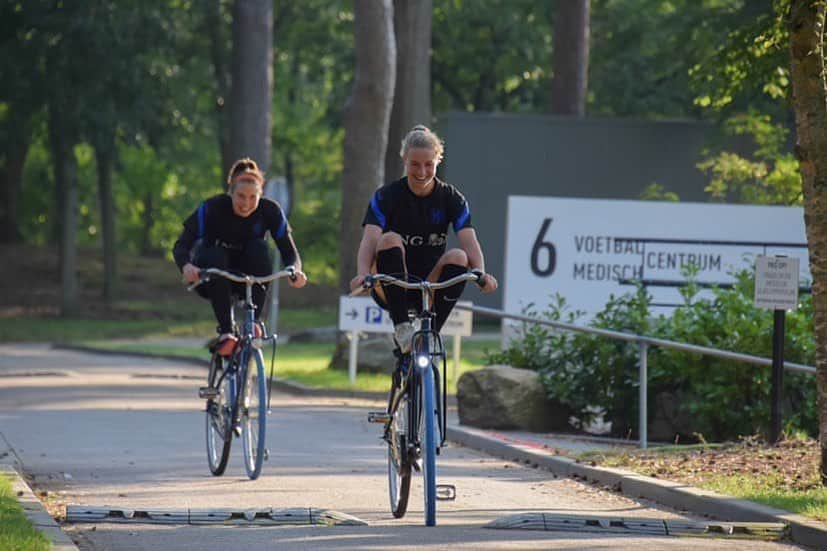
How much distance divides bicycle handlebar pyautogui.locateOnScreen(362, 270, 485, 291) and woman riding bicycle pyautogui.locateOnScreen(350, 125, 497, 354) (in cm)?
8

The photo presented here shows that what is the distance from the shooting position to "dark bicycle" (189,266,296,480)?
36.4 feet

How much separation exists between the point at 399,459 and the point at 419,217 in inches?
48.7

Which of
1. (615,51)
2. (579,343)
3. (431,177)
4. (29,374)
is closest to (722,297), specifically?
(579,343)

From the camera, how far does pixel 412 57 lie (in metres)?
28.8

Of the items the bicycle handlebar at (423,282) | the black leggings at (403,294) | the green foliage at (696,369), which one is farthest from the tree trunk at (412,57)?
the bicycle handlebar at (423,282)

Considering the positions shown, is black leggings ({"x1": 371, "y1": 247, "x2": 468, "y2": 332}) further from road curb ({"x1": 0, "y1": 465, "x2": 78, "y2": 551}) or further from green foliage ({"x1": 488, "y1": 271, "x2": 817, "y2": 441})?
green foliage ({"x1": 488, "y1": 271, "x2": 817, "y2": 441})

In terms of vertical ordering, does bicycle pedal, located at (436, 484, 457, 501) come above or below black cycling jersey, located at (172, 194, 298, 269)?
below

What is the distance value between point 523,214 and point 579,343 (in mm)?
6626

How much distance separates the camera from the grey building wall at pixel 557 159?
1371 inches

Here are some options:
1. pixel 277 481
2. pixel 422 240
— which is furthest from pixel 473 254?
pixel 277 481

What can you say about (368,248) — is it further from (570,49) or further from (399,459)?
(570,49)

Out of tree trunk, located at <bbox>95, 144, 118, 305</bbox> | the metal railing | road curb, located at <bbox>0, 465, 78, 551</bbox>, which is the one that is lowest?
road curb, located at <bbox>0, 465, 78, 551</bbox>

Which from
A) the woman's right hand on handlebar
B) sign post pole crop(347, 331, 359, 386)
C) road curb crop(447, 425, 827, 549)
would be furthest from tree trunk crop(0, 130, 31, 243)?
the woman's right hand on handlebar

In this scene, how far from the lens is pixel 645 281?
21547 millimetres
